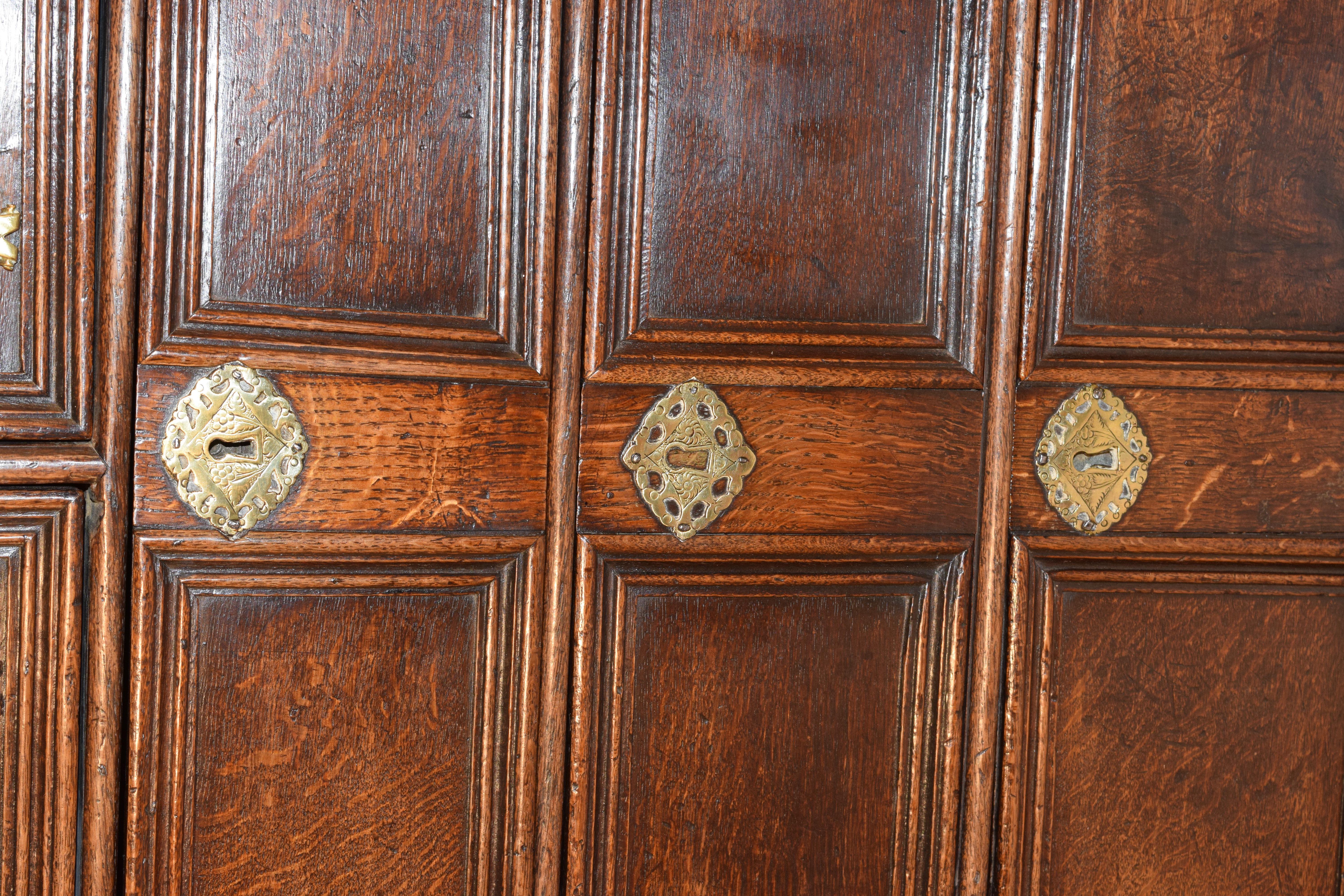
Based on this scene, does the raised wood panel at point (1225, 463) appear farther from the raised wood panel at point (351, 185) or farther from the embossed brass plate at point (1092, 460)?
the raised wood panel at point (351, 185)

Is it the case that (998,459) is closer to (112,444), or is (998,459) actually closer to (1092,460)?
(1092,460)

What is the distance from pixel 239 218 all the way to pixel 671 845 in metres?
0.65

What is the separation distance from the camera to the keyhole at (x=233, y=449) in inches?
28.7

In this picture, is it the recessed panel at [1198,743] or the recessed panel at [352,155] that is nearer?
the recessed panel at [352,155]

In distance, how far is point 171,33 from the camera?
0.71 m

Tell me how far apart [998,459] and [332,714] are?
2.06 feet

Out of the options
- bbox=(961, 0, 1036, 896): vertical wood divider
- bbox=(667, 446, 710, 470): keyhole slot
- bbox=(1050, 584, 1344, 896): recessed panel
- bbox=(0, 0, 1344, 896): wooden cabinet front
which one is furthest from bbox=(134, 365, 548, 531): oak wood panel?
bbox=(1050, 584, 1344, 896): recessed panel

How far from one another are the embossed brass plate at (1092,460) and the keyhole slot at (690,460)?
1.03 feet

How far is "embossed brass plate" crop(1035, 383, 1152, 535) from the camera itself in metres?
0.84

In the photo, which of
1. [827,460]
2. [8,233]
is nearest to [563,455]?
[827,460]

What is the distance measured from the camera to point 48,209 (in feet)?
2.28

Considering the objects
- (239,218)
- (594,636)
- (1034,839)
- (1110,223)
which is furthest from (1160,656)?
(239,218)

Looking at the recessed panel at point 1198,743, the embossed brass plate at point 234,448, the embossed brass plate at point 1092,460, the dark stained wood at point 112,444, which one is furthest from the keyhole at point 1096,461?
Answer: the dark stained wood at point 112,444

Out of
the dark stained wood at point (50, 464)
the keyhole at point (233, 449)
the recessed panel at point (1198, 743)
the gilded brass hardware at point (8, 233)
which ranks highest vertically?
the gilded brass hardware at point (8, 233)
